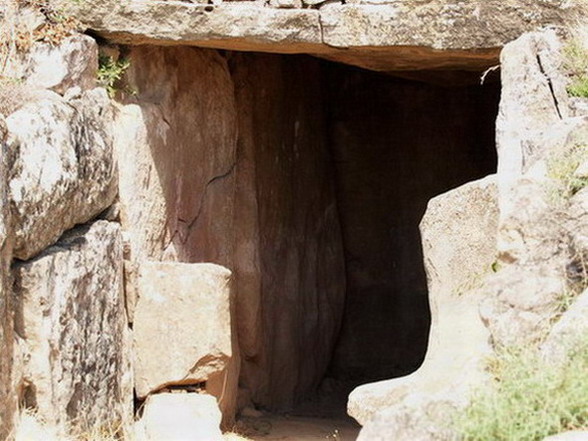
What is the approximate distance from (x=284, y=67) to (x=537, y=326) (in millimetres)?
6306

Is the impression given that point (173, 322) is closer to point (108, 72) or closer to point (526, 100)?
point (108, 72)

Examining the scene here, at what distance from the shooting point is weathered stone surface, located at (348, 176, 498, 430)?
4.34 meters

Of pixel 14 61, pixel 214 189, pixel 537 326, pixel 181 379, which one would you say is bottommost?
pixel 181 379

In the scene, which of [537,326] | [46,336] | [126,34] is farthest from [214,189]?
[537,326]

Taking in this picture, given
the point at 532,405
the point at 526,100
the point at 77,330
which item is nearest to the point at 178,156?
the point at 77,330

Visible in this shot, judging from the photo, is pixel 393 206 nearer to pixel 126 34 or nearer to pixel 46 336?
pixel 126 34

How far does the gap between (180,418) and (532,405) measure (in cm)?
401

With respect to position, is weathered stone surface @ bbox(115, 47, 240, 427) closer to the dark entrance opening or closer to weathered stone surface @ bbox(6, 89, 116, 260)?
weathered stone surface @ bbox(6, 89, 116, 260)

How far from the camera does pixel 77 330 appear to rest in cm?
720

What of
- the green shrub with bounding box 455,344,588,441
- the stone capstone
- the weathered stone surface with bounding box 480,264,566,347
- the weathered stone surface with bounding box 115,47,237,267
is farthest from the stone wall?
the green shrub with bounding box 455,344,588,441

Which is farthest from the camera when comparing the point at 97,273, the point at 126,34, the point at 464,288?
the point at 126,34

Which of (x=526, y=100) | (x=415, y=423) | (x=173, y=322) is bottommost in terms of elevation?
(x=415, y=423)

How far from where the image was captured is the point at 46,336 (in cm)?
688

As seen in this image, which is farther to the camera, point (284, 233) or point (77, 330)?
point (284, 233)
